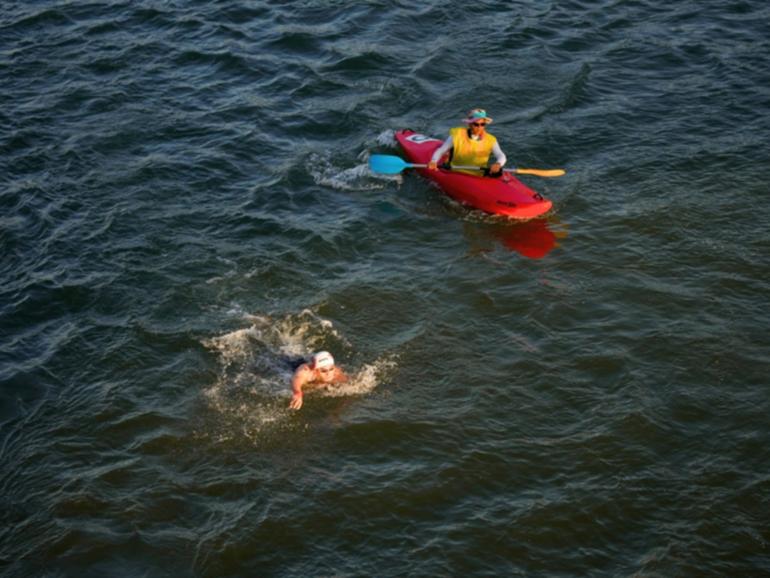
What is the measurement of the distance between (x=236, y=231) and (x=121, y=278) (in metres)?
1.86

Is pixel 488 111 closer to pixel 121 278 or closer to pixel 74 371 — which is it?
pixel 121 278

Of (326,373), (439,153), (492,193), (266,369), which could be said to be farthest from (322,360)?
(439,153)

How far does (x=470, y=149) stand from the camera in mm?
14344

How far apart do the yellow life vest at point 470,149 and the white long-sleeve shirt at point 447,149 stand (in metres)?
0.06

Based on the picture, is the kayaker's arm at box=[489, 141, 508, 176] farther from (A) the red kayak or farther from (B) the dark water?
(B) the dark water

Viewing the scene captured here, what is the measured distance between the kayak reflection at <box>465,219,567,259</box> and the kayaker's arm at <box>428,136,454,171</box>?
1.13 metres

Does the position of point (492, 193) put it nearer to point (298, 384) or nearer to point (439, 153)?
point (439, 153)

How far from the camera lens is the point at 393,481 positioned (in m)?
9.68

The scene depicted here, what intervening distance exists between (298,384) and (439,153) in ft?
18.1

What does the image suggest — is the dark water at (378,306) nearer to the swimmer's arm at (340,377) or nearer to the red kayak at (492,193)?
the swimmer's arm at (340,377)

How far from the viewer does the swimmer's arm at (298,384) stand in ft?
33.5

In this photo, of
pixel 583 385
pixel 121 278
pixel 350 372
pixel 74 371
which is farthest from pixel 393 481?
pixel 121 278

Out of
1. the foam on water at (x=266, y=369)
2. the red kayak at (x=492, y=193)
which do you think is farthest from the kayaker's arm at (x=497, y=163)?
the foam on water at (x=266, y=369)

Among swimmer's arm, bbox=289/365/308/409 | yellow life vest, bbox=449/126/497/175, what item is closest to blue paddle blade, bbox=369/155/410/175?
yellow life vest, bbox=449/126/497/175
